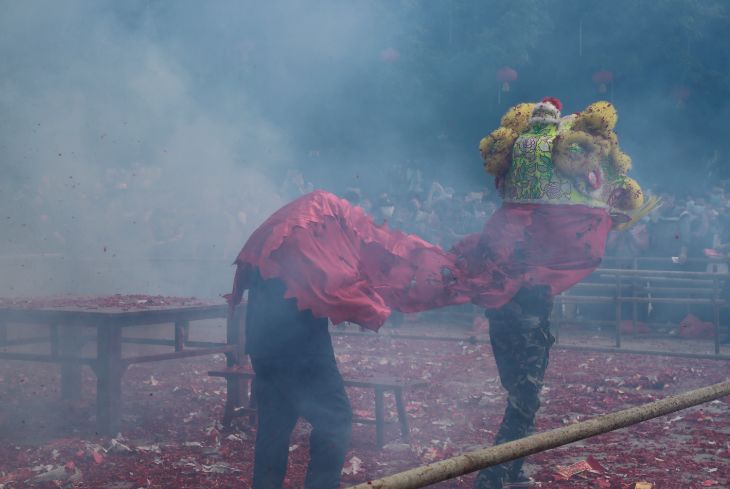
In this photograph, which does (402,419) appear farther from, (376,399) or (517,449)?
(517,449)

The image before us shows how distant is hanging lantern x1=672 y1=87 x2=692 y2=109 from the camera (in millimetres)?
16297

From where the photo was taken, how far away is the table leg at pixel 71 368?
7.55 m

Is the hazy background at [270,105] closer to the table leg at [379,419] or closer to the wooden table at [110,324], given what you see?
the wooden table at [110,324]

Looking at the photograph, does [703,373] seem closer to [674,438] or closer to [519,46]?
[674,438]

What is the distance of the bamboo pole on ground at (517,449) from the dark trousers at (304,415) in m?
1.80

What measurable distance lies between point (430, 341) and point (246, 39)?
260 inches

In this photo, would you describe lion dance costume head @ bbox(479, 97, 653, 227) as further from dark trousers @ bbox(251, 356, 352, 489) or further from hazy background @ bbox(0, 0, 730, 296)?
hazy background @ bbox(0, 0, 730, 296)

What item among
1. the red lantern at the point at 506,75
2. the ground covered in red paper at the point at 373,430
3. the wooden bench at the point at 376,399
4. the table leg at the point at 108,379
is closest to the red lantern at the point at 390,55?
the red lantern at the point at 506,75

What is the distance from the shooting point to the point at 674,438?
21.6 ft

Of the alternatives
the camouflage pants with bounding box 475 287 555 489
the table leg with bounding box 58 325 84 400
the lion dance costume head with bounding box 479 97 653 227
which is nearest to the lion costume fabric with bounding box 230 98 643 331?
the lion dance costume head with bounding box 479 97 653 227

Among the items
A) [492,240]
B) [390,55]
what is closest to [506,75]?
[390,55]

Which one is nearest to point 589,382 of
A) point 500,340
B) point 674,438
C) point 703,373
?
point 703,373

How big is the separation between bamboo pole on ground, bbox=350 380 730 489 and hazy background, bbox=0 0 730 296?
1158 cm

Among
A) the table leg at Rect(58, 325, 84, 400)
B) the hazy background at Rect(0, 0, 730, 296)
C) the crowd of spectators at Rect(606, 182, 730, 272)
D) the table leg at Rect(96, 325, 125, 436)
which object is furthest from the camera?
the hazy background at Rect(0, 0, 730, 296)
